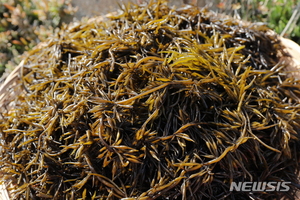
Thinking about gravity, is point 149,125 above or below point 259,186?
above

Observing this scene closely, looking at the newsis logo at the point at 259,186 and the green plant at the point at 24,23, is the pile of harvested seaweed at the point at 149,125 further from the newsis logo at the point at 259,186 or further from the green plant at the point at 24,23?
the green plant at the point at 24,23

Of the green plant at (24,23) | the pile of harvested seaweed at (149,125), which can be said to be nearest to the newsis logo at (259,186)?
the pile of harvested seaweed at (149,125)

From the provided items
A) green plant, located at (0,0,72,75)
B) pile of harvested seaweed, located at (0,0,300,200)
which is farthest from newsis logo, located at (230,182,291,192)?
green plant, located at (0,0,72,75)

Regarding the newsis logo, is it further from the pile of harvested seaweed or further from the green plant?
the green plant

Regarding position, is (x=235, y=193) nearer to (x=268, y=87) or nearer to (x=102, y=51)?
(x=268, y=87)

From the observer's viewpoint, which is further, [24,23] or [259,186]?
[24,23]

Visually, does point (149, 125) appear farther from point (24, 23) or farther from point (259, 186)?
point (24, 23)

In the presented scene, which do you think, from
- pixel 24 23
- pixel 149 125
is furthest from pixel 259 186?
pixel 24 23
